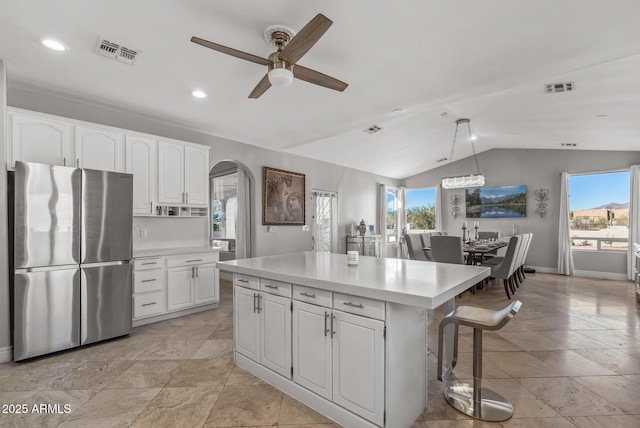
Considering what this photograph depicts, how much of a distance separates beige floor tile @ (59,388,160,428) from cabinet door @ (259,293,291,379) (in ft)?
2.86

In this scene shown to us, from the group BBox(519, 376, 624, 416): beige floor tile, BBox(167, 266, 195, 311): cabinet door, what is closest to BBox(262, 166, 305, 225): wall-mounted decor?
BBox(167, 266, 195, 311): cabinet door

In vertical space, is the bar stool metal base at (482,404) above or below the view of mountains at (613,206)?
below

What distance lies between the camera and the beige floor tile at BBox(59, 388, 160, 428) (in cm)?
193

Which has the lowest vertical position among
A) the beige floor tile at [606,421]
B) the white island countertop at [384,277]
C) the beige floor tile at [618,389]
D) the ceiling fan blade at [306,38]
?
the beige floor tile at [618,389]

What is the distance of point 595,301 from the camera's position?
15.4ft

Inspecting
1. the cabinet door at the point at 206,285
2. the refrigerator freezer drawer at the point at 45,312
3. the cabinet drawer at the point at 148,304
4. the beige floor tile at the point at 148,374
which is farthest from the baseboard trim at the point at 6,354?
the cabinet door at the point at 206,285

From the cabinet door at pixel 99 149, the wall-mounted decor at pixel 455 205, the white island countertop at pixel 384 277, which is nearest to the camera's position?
the white island countertop at pixel 384 277

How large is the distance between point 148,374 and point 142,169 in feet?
7.75

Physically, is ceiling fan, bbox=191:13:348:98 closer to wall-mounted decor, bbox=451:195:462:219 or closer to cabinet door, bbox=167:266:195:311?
cabinet door, bbox=167:266:195:311

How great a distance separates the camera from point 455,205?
8664mm

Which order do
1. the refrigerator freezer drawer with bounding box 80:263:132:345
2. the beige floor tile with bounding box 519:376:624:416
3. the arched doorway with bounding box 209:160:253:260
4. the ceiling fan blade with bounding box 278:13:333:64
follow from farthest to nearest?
the arched doorway with bounding box 209:160:253:260
the refrigerator freezer drawer with bounding box 80:263:132:345
the beige floor tile with bounding box 519:376:624:416
the ceiling fan blade with bounding box 278:13:333:64

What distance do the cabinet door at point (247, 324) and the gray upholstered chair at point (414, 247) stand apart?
13.0 feet

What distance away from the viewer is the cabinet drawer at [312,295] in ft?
6.39

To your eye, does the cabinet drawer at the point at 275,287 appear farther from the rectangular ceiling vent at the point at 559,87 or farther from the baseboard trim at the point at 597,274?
the baseboard trim at the point at 597,274
